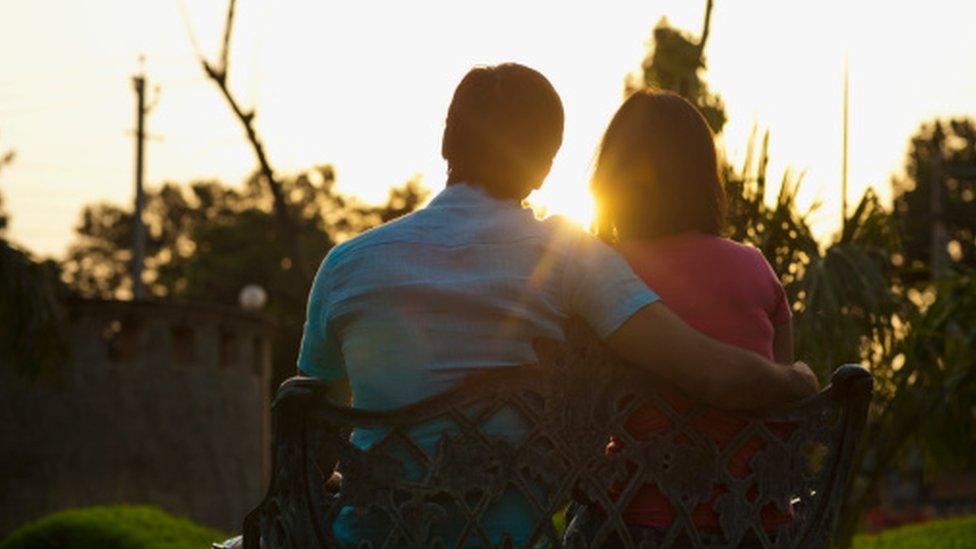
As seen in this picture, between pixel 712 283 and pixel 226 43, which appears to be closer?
pixel 712 283

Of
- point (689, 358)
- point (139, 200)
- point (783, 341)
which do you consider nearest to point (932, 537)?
point (783, 341)

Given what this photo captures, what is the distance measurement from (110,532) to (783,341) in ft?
31.6

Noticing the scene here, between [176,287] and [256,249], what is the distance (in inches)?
362

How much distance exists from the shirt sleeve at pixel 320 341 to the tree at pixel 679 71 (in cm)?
598

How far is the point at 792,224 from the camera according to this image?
31.7ft

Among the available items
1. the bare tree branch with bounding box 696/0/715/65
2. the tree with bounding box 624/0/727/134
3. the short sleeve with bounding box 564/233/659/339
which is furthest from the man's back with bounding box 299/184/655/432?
the tree with bounding box 624/0/727/134

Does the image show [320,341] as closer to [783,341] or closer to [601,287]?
[601,287]

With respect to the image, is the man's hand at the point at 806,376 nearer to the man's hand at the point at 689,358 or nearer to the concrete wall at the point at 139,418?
the man's hand at the point at 689,358

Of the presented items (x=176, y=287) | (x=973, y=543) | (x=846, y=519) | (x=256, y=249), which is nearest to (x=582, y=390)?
(x=846, y=519)

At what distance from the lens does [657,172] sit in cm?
338

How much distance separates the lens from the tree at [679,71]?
9.25 meters

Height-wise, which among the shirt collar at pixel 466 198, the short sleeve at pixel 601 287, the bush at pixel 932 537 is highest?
the shirt collar at pixel 466 198

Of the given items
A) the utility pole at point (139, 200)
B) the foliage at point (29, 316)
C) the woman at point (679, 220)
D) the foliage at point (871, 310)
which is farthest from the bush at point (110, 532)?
the utility pole at point (139, 200)

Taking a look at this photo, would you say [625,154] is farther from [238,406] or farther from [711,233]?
[238,406]
